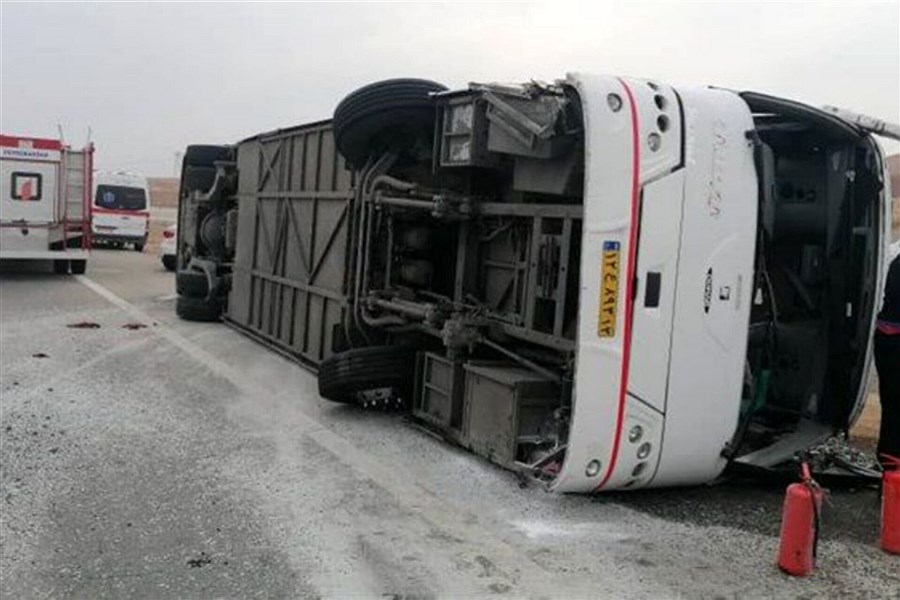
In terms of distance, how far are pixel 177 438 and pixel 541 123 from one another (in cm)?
343

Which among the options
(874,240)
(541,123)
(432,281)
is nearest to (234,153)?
(432,281)

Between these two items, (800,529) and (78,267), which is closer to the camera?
(800,529)

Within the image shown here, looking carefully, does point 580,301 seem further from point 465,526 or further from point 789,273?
point 789,273

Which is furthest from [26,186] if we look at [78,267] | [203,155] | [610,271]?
[610,271]

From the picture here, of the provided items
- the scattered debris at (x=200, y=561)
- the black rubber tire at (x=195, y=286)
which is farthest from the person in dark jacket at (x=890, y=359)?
the black rubber tire at (x=195, y=286)

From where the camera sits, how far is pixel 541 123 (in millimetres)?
5359

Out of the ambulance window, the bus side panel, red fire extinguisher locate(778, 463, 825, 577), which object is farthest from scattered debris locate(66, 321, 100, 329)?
red fire extinguisher locate(778, 463, 825, 577)

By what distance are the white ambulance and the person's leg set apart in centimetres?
1651

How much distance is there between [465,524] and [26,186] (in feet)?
51.8

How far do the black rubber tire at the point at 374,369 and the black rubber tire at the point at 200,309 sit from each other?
6.23 meters

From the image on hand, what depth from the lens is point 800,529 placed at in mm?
4500

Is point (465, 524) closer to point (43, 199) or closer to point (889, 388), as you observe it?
point (889, 388)

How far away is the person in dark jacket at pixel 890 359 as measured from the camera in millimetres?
5742

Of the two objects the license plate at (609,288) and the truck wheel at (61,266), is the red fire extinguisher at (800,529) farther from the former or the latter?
the truck wheel at (61,266)
